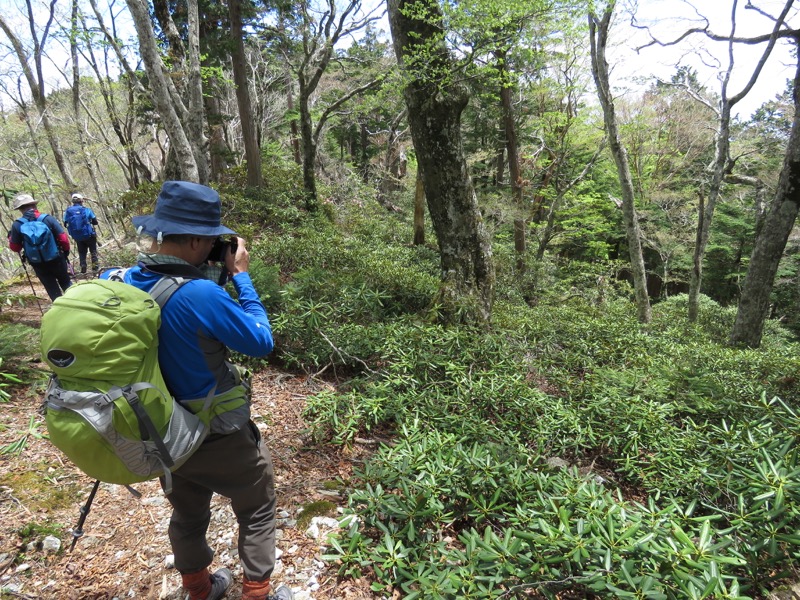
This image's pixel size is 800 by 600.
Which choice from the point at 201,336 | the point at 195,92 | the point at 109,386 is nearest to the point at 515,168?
the point at 195,92

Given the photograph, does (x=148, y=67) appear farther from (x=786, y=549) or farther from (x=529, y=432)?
(x=786, y=549)

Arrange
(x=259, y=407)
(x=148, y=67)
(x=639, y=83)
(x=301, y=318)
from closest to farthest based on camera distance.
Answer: (x=259, y=407) → (x=301, y=318) → (x=148, y=67) → (x=639, y=83)

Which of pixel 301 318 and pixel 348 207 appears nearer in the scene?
pixel 301 318

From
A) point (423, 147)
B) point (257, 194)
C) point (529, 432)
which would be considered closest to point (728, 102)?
point (423, 147)

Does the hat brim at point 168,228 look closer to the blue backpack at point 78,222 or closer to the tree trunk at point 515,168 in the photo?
the blue backpack at point 78,222

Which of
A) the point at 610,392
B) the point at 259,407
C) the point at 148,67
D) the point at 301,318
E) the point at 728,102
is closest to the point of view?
the point at 610,392

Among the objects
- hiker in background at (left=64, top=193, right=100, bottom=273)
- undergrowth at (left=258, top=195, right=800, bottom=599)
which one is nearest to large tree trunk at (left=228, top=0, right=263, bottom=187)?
hiker in background at (left=64, top=193, right=100, bottom=273)

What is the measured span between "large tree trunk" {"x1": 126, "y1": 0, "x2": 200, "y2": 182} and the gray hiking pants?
16.2ft

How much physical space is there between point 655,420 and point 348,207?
1233cm

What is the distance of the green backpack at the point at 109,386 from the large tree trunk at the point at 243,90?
1194cm

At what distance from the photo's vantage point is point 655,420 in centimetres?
334

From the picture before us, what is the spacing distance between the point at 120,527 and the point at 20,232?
4873mm

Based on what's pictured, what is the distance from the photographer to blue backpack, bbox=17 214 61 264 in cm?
538

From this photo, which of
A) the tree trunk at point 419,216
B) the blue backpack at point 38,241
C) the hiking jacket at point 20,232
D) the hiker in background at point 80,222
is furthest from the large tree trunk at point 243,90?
the blue backpack at point 38,241
